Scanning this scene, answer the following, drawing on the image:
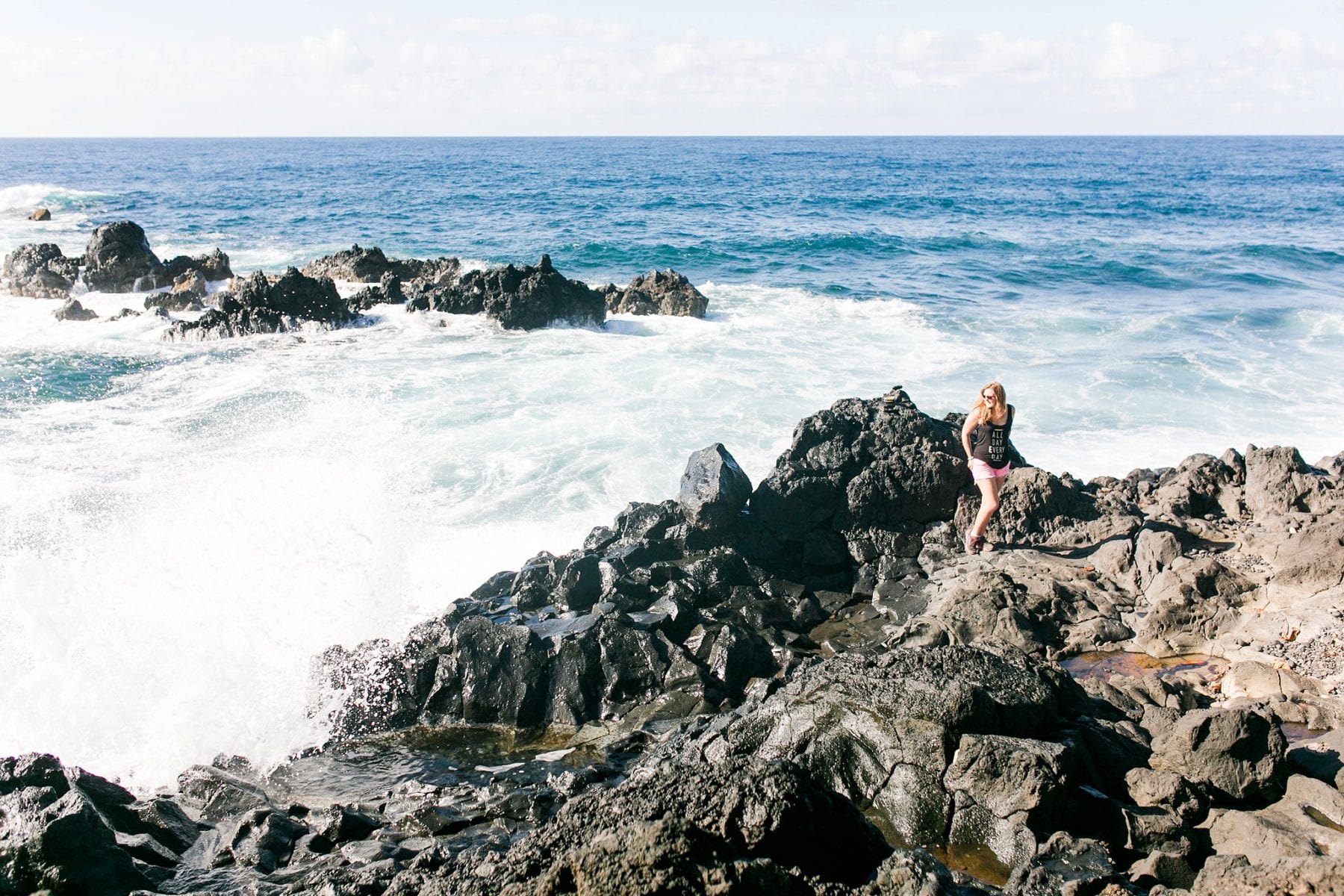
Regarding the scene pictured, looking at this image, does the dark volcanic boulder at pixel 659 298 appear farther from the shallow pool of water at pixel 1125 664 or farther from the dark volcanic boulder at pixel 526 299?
the shallow pool of water at pixel 1125 664

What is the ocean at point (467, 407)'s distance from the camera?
847cm

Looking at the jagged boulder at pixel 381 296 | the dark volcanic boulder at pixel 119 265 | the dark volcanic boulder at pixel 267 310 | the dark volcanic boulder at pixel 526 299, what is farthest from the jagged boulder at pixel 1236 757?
the dark volcanic boulder at pixel 119 265

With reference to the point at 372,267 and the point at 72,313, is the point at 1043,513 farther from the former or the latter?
the point at 72,313

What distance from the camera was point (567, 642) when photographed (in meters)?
7.26

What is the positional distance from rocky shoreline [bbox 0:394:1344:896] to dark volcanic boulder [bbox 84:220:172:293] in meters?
22.3

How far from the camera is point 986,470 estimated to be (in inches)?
344

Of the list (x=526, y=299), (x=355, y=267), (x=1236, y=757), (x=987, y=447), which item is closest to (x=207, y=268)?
(x=355, y=267)

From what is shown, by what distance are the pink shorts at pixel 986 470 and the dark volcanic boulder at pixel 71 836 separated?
7.32 m

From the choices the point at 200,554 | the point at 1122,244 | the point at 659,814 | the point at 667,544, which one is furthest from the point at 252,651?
the point at 1122,244

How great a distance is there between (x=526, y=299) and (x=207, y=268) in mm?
11826

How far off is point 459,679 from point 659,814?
4.00m

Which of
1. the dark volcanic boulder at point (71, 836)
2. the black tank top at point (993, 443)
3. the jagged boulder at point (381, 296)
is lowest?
the dark volcanic boulder at point (71, 836)

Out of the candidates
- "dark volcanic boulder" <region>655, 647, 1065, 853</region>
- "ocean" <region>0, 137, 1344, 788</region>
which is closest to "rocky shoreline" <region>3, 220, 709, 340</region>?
"ocean" <region>0, 137, 1344, 788</region>

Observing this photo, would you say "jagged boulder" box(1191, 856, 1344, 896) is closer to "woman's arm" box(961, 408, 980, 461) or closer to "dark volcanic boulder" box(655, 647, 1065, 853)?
"dark volcanic boulder" box(655, 647, 1065, 853)
